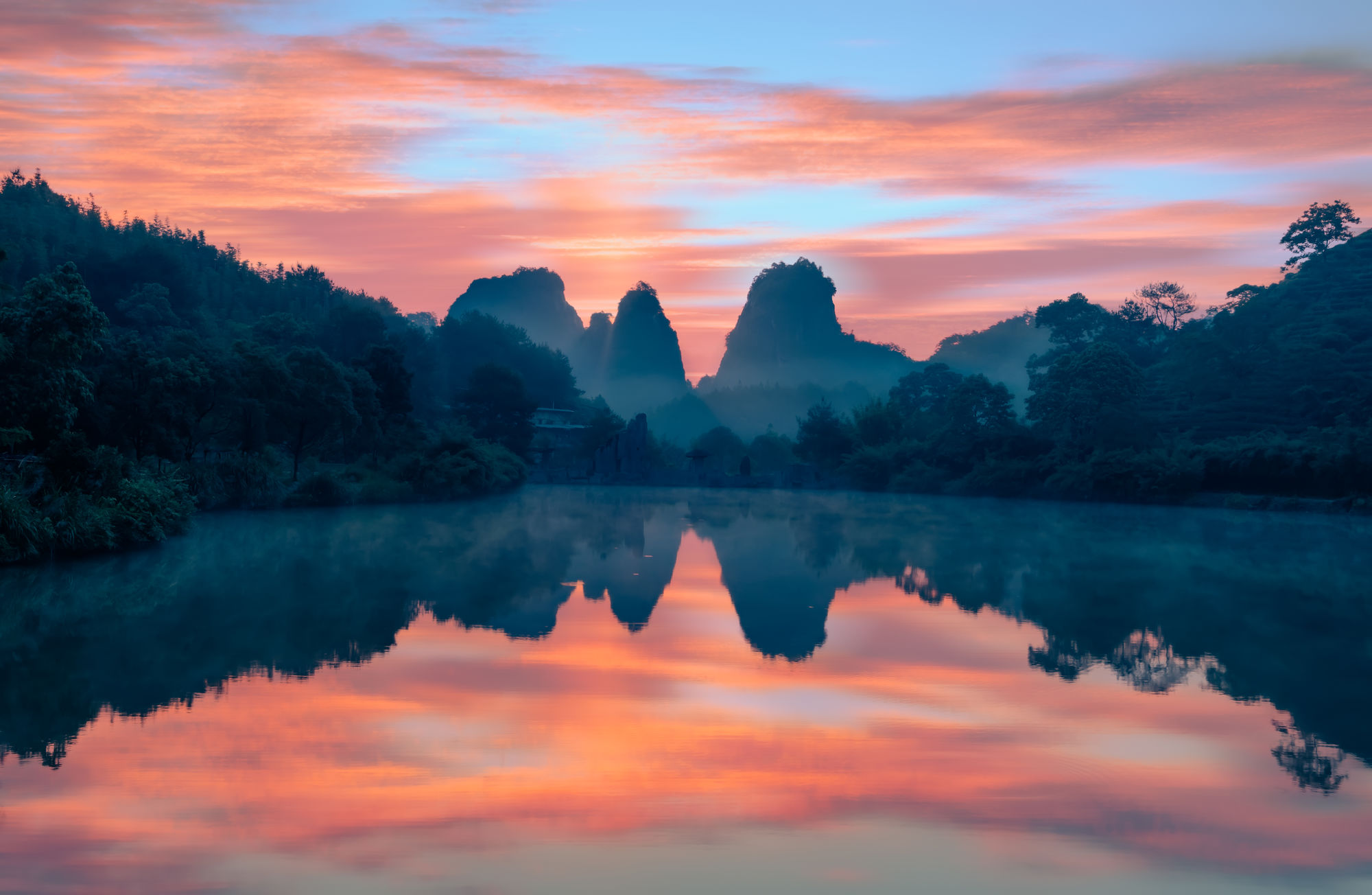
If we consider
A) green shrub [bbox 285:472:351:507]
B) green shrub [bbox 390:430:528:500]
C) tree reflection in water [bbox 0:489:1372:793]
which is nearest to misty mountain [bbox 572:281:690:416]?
green shrub [bbox 390:430:528:500]

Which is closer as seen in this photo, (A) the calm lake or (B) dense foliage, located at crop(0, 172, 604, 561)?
(A) the calm lake

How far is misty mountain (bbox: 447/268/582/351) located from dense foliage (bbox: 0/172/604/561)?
73.1 meters

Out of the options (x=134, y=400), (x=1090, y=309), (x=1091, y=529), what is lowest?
(x=1091, y=529)

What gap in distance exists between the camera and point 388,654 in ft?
24.3

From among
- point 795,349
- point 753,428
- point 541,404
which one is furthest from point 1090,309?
point 795,349

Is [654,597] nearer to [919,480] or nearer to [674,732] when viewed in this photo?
[674,732]

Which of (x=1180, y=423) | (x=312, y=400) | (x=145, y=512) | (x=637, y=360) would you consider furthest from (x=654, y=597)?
(x=637, y=360)

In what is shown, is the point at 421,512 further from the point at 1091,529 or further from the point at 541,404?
the point at 541,404

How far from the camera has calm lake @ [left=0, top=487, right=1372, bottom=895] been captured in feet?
12.5

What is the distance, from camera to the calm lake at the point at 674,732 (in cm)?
380

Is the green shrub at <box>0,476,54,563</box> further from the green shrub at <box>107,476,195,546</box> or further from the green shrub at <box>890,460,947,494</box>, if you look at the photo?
the green shrub at <box>890,460,947,494</box>

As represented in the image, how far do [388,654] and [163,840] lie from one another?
3500 mm

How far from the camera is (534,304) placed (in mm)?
134875

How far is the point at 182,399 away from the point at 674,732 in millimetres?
15343
